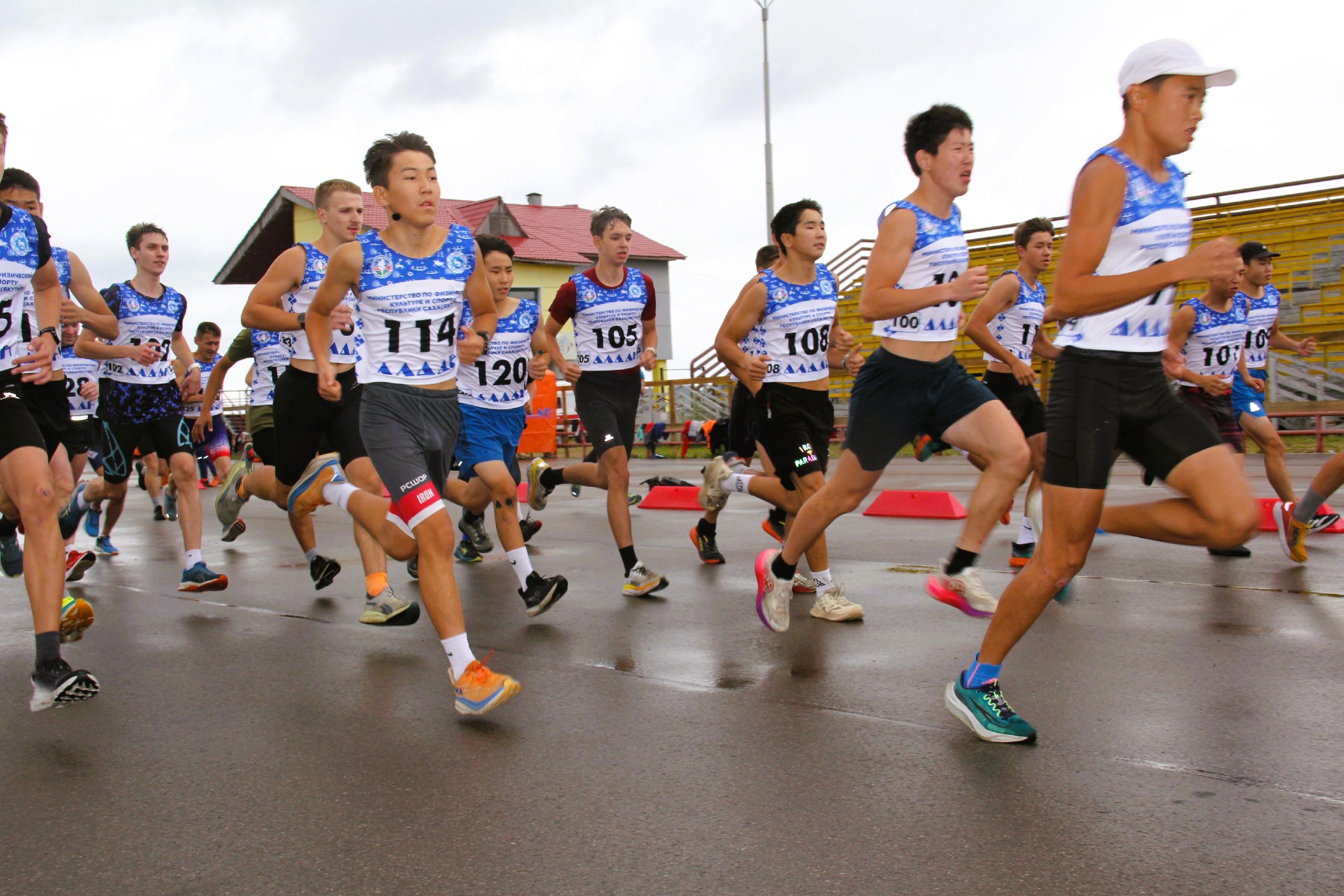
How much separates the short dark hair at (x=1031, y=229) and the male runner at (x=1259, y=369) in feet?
4.52

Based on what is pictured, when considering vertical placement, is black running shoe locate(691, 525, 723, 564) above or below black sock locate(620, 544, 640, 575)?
below

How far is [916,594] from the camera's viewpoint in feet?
18.7

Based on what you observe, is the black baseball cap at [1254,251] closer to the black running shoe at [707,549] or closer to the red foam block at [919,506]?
the red foam block at [919,506]

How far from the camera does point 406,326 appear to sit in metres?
4.21

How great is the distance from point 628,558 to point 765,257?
267 centimetres

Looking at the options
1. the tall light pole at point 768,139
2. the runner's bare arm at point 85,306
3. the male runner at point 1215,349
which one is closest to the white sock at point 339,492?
the runner's bare arm at point 85,306

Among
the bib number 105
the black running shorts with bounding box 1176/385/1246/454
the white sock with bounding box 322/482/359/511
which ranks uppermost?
the bib number 105

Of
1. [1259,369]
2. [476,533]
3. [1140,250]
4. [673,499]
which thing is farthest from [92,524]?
[1259,369]

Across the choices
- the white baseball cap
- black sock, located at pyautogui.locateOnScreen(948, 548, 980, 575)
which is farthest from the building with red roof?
the white baseball cap

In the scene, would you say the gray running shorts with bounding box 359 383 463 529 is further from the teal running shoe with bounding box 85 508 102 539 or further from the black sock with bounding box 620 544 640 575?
the teal running shoe with bounding box 85 508 102 539

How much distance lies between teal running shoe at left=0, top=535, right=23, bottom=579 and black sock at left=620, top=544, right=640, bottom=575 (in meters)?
3.56

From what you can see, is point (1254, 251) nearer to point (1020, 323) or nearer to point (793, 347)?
point (1020, 323)

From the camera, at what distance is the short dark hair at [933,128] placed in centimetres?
445

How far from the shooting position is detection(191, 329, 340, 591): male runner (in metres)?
6.34
